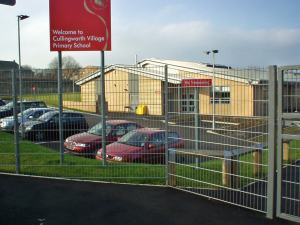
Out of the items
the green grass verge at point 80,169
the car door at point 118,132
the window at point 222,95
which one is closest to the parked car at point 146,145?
the car door at point 118,132

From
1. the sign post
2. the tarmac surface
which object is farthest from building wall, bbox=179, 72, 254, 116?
the sign post

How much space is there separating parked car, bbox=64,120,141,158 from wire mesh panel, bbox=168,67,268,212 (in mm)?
1159

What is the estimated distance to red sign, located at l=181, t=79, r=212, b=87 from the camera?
27.1 feet

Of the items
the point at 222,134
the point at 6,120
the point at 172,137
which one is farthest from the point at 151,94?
the point at 6,120

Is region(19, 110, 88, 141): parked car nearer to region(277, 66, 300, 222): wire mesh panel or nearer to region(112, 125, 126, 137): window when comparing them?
region(112, 125, 126, 137): window

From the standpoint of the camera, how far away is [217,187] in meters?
8.48

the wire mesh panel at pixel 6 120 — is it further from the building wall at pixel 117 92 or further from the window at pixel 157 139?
the window at pixel 157 139

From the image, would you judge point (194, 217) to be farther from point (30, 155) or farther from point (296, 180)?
point (30, 155)

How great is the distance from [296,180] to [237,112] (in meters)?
1.58

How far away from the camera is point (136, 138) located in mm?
9367

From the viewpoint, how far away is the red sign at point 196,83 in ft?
27.1

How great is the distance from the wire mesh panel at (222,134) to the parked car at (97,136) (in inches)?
45.6

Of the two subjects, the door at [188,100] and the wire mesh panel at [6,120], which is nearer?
the door at [188,100]

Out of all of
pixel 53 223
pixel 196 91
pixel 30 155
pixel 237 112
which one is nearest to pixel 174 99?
pixel 196 91
